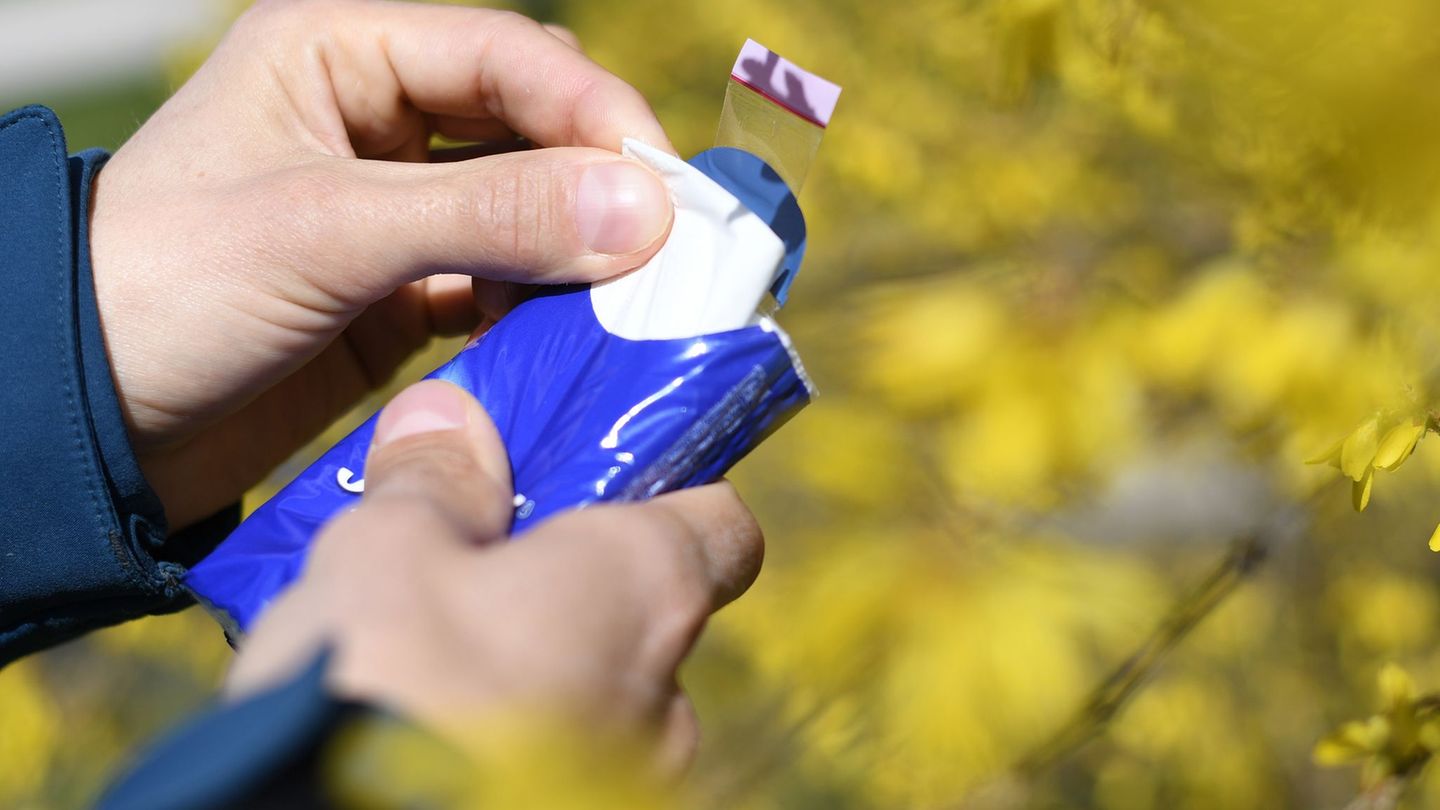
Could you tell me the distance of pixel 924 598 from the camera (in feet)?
3.62

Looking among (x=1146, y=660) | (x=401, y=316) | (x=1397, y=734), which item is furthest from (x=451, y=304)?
(x=1397, y=734)

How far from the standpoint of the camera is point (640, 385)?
1.93 feet

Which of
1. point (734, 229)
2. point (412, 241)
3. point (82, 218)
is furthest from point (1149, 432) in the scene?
point (82, 218)

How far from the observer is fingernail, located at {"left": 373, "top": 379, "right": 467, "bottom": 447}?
577mm

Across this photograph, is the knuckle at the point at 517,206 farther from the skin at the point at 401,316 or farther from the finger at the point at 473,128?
the finger at the point at 473,128

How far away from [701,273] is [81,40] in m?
4.63

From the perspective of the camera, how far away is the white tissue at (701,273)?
1.95 ft

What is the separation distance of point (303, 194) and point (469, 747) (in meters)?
0.54

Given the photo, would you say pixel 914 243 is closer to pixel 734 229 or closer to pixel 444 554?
pixel 734 229

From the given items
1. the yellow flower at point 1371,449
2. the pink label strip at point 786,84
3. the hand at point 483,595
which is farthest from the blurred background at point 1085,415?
the hand at point 483,595

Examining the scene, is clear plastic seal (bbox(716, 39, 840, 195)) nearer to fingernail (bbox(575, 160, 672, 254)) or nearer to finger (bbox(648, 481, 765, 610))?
fingernail (bbox(575, 160, 672, 254))

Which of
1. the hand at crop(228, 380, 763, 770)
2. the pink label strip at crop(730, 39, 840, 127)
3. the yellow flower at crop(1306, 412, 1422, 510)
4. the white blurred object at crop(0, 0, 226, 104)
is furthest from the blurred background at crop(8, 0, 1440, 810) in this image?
the white blurred object at crop(0, 0, 226, 104)

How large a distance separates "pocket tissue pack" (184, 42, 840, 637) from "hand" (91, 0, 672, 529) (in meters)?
0.04

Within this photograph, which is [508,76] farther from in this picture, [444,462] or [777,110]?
[444,462]
